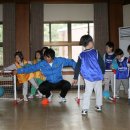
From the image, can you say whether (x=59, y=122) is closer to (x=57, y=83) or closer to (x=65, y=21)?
(x=57, y=83)

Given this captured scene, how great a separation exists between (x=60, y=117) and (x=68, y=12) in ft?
19.5

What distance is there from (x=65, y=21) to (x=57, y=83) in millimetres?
4209

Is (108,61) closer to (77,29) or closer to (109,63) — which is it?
(109,63)

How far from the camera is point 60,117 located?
5.10 metres

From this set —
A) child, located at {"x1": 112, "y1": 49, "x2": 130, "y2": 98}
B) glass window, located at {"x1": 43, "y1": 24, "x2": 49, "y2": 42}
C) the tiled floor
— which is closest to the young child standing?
child, located at {"x1": 112, "y1": 49, "x2": 130, "y2": 98}

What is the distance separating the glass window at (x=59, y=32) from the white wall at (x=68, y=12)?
0.27 meters

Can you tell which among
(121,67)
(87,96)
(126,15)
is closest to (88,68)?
(87,96)

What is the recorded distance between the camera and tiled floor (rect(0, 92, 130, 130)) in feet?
14.5

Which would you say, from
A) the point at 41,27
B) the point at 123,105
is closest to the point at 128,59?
the point at 123,105

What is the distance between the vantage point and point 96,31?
10305 mm

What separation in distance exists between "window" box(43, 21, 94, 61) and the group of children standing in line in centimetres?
278

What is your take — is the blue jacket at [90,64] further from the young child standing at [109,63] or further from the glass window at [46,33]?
the glass window at [46,33]

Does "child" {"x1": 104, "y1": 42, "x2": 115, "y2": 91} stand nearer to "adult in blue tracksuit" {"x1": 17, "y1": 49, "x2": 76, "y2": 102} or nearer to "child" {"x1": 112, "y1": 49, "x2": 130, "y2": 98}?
"child" {"x1": 112, "y1": 49, "x2": 130, "y2": 98}

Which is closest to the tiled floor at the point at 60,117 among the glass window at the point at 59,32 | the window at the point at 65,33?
the window at the point at 65,33
